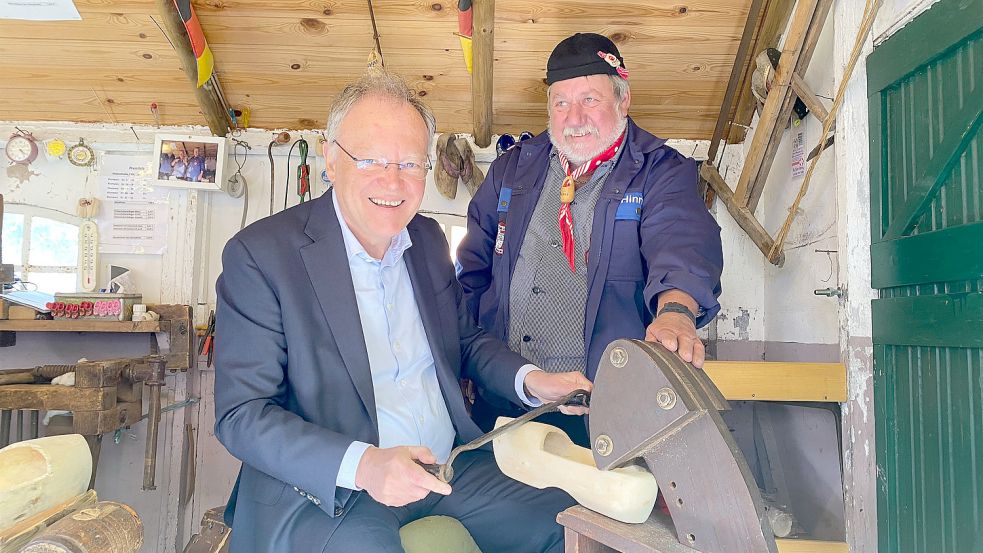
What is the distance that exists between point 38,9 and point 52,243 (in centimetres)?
124

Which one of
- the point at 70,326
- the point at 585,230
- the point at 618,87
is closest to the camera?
the point at 585,230

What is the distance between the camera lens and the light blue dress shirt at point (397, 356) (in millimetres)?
1716

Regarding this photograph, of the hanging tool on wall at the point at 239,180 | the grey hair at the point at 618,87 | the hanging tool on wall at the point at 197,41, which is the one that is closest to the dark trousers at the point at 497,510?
the grey hair at the point at 618,87

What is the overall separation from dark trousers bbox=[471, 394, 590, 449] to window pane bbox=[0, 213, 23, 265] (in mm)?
2605

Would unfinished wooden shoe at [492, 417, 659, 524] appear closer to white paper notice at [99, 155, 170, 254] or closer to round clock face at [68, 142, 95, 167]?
white paper notice at [99, 155, 170, 254]

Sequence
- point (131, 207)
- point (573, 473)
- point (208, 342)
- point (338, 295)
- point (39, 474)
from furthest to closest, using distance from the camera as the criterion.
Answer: point (131, 207), point (208, 342), point (338, 295), point (39, 474), point (573, 473)

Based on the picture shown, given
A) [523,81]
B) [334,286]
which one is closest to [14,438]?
[334,286]

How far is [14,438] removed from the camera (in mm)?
3281

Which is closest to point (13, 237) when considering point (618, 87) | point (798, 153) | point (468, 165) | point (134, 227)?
point (134, 227)

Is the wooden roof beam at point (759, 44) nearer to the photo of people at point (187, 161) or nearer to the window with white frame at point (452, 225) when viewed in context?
the window with white frame at point (452, 225)

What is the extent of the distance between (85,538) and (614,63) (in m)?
2.15

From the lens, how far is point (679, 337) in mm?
1543

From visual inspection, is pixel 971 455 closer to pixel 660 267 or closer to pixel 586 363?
pixel 660 267

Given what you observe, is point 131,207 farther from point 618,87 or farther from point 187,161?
point 618,87
